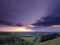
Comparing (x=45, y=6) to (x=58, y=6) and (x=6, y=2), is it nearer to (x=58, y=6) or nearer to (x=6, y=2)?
(x=58, y=6)

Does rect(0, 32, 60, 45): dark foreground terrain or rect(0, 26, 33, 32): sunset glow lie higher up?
rect(0, 26, 33, 32): sunset glow

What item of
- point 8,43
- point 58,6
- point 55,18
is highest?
point 58,6

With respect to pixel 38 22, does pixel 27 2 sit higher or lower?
higher

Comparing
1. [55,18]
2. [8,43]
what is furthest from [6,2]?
[55,18]

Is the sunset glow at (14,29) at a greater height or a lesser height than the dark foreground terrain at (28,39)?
greater

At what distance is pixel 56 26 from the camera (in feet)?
5.26

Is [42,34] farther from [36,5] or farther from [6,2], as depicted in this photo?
[6,2]

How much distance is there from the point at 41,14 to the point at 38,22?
3.6 inches

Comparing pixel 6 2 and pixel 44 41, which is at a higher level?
pixel 6 2

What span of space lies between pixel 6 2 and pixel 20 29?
0.32m

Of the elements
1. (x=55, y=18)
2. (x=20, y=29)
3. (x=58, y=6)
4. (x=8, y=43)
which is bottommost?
(x=8, y=43)

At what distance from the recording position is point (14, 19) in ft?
5.26

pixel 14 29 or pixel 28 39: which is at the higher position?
pixel 14 29

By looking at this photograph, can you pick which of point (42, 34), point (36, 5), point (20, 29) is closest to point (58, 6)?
point (36, 5)
